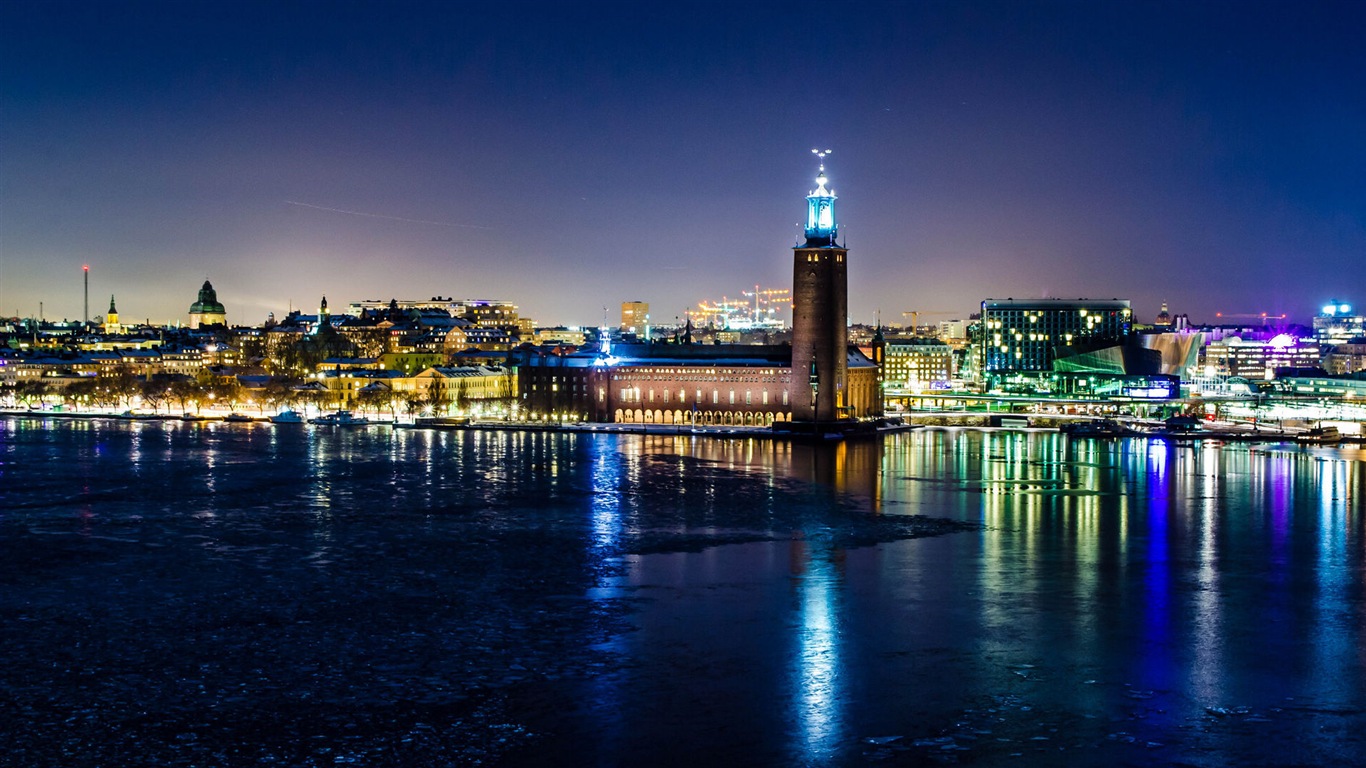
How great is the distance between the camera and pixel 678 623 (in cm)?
1375

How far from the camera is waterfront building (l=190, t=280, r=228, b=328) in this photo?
104312mm

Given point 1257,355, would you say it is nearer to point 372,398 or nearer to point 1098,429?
point 1098,429

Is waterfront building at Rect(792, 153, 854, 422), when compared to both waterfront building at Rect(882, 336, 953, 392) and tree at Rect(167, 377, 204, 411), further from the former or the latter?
waterfront building at Rect(882, 336, 953, 392)

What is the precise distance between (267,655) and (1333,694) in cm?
885

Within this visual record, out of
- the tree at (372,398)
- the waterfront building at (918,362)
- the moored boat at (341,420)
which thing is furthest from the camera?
the waterfront building at (918,362)

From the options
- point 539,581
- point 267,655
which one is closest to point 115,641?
point 267,655

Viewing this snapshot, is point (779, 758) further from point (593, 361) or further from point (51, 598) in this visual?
point (593, 361)

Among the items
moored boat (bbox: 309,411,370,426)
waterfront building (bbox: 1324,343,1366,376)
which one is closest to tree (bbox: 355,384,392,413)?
moored boat (bbox: 309,411,370,426)

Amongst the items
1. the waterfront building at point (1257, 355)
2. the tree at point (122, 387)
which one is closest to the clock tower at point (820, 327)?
the tree at point (122, 387)

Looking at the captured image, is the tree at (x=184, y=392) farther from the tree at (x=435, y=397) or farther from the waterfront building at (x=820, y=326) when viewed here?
the waterfront building at (x=820, y=326)

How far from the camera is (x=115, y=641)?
42.0 ft

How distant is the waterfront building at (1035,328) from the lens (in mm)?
75250

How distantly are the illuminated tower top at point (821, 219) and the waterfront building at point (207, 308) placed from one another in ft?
234

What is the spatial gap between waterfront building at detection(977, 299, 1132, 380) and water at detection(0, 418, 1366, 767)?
4902 centimetres
